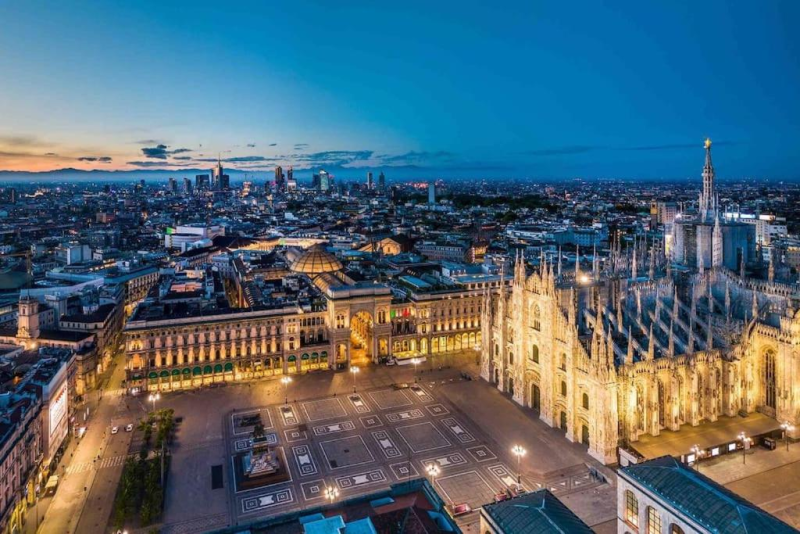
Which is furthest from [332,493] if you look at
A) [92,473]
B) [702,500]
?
[702,500]

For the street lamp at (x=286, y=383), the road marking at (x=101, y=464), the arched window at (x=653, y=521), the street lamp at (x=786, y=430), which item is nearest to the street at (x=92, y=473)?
the road marking at (x=101, y=464)

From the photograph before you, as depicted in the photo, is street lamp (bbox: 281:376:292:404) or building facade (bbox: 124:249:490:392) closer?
street lamp (bbox: 281:376:292:404)

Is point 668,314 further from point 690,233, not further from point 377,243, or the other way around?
point 377,243

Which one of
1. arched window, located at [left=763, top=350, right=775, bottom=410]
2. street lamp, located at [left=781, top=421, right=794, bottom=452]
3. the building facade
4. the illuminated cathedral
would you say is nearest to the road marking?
the building facade

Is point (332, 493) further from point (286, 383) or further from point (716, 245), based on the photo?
point (716, 245)

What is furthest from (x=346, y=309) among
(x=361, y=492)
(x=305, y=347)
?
(x=361, y=492)

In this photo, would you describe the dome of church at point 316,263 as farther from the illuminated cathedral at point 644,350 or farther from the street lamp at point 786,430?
the street lamp at point 786,430

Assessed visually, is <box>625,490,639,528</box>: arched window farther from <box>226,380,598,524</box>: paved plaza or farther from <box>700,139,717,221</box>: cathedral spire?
<box>700,139,717,221</box>: cathedral spire
